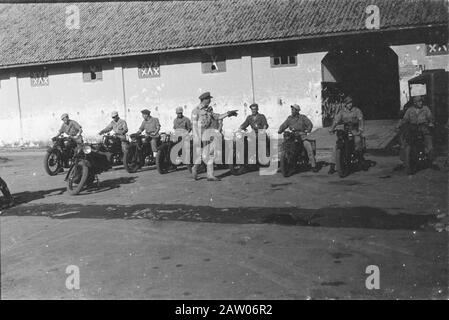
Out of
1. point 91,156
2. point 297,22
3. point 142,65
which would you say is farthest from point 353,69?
point 91,156

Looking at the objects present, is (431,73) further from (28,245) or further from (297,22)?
(28,245)

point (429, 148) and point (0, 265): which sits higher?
point (429, 148)

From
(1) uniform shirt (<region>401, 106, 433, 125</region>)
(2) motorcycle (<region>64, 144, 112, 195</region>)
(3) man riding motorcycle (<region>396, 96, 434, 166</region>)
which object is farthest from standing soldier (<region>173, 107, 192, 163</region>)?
(1) uniform shirt (<region>401, 106, 433, 125</region>)

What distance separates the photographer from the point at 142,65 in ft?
76.3

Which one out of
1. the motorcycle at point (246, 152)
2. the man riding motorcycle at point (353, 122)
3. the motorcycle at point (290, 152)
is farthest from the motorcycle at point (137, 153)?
the man riding motorcycle at point (353, 122)

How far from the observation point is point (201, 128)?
1091 cm

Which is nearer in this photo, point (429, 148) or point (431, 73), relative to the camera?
point (429, 148)

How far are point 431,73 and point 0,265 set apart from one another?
1509 centimetres

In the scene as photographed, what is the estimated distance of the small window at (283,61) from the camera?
20.6 meters

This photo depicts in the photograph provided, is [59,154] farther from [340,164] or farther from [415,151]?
[415,151]

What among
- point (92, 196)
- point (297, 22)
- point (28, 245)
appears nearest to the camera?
point (28, 245)

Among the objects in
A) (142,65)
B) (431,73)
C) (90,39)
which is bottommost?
(431,73)

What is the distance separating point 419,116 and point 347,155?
1.78 meters
